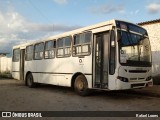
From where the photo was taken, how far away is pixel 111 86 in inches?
441

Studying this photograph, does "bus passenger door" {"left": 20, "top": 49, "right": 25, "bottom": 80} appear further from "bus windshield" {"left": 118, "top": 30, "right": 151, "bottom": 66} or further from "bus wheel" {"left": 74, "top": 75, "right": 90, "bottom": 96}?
"bus windshield" {"left": 118, "top": 30, "right": 151, "bottom": 66}

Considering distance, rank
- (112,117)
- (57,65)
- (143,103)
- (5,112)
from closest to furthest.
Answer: (112,117)
(5,112)
(143,103)
(57,65)

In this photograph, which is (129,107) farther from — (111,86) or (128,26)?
(128,26)

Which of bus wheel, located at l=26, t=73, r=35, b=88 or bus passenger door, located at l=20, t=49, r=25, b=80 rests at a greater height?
bus passenger door, located at l=20, t=49, r=25, b=80

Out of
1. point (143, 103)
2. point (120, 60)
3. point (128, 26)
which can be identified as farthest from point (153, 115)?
point (128, 26)

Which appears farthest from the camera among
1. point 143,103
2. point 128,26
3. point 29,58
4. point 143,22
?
point 143,22

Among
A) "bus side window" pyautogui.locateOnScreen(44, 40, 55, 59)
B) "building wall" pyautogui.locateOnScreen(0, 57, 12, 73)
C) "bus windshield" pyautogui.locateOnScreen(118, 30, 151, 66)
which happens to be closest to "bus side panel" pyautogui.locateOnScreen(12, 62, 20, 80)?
"bus side window" pyautogui.locateOnScreen(44, 40, 55, 59)

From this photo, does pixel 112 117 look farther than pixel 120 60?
No

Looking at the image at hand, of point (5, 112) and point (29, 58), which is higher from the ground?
point (29, 58)

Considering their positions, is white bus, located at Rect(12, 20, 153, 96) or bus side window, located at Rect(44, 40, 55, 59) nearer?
white bus, located at Rect(12, 20, 153, 96)

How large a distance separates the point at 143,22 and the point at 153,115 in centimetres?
1243

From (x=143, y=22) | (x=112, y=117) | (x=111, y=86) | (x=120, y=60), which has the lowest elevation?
(x=112, y=117)

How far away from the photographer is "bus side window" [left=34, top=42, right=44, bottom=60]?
17.1 meters

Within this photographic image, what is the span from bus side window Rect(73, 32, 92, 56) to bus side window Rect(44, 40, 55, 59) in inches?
86.7
